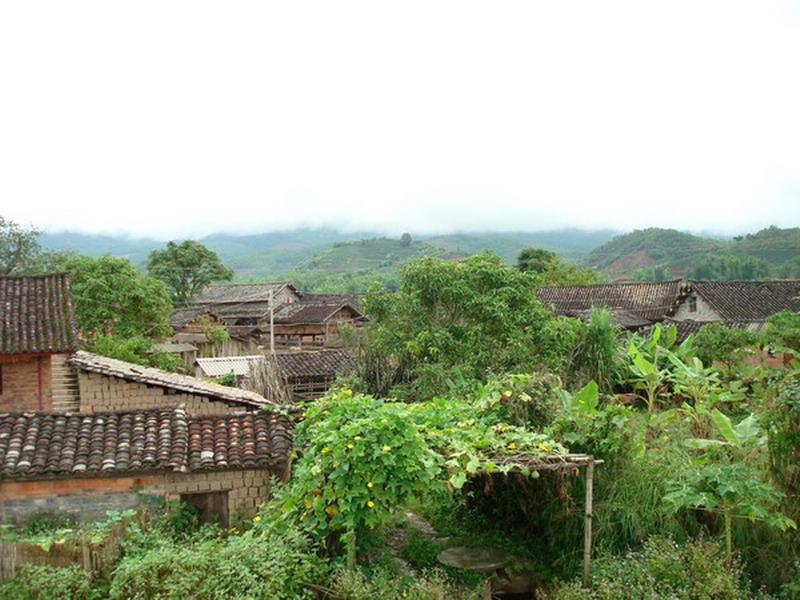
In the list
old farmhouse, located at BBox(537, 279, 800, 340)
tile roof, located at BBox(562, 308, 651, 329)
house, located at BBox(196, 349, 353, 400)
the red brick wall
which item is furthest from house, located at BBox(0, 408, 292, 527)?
tile roof, located at BBox(562, 308, 651, 329)

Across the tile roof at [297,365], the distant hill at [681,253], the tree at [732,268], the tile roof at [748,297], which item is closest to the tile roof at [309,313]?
the tile roof at [297,365]

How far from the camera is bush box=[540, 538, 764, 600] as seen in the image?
25.7 ft

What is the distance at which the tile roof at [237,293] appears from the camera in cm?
5609

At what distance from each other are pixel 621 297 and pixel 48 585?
41.2 metres

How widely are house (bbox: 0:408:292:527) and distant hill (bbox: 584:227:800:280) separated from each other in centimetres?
6454

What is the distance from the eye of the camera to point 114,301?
28.5 metres

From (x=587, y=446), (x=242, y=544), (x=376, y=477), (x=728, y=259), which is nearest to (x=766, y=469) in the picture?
(x=587, y=446)

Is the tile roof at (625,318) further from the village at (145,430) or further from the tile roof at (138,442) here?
the tile roof at (138,442)

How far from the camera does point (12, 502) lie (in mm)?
10000

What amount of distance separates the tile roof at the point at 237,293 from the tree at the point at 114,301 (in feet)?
83.3

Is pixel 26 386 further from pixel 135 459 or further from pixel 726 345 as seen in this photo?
pixel 726 345

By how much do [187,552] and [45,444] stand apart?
3701 mm

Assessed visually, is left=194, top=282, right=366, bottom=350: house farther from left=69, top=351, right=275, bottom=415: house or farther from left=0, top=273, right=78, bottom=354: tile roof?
left=69, top=351, right=275, bottom=415: house

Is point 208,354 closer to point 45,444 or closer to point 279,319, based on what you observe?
point 279,319
